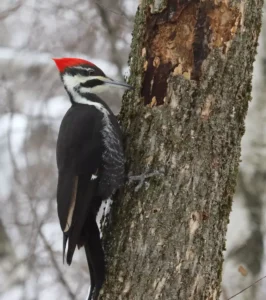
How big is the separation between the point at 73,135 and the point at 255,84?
244 centimetres

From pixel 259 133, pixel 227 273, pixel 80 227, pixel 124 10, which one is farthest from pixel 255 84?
pixel 80 227

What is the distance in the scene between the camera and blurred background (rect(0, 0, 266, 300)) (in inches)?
222

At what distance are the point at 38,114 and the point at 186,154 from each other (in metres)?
4.52

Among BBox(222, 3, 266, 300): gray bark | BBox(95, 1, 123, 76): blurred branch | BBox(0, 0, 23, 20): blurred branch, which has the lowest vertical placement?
BBox(222, 3, 266, 300): gray bark

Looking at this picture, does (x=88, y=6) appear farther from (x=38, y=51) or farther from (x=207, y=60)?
(x=207, y=60)

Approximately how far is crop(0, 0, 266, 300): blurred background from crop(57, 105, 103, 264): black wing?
9.26 feet

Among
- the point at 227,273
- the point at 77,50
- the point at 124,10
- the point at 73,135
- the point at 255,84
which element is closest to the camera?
the point at 73,135

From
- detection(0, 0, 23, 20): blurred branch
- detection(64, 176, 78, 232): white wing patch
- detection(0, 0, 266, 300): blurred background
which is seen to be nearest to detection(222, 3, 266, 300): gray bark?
detection(0, 0, 266, 300): blurred background

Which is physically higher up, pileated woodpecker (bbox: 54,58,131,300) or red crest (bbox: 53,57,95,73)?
red crest (bbox: 53,57,95,73)

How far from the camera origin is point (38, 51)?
6258 mm

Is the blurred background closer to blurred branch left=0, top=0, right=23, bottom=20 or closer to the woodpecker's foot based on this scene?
blurred branch left=0, top=0, right=23, bottom=20

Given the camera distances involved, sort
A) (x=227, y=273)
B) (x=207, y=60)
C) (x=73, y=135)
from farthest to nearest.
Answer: (x=227, y=273)
(x=73, y=135)
(x=207, y=60)

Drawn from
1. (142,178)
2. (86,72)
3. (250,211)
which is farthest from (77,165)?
(250,211)

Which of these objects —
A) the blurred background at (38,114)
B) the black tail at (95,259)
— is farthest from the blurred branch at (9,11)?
the black tail at (95,259)
